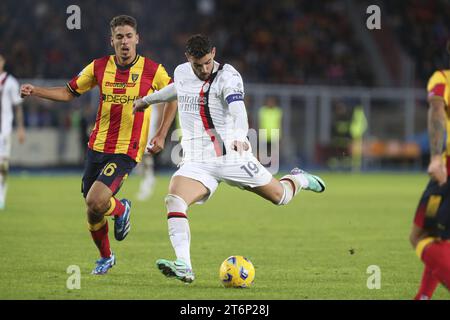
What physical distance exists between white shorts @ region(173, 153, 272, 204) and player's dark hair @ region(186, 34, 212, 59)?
0.96 meters

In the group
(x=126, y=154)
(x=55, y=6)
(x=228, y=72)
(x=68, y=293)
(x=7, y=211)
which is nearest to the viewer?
(x=68, y=293)

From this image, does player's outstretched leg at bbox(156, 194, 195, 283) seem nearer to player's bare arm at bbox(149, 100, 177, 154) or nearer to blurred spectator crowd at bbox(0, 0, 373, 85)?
player's bare arm at bbox(149, 100, 177, 154)

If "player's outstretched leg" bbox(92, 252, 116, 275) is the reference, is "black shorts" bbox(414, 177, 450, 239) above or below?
above

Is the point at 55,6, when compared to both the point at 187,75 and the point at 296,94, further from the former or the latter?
the point at 187,75

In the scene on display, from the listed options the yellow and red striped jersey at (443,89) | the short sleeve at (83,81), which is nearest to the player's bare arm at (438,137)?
the yellow and red striped jersey at (443,89)

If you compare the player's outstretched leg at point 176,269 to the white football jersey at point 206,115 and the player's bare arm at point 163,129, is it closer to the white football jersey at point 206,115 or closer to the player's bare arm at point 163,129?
the white football jersey at point 206,115

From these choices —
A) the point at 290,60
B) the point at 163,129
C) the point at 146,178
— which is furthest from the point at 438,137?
the point at 290,60

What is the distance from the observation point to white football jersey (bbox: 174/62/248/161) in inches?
329

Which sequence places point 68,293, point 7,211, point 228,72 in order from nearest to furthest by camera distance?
1. point 68,293
2. point 228,72
3. point 7,211

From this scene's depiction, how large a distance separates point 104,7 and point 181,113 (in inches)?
897

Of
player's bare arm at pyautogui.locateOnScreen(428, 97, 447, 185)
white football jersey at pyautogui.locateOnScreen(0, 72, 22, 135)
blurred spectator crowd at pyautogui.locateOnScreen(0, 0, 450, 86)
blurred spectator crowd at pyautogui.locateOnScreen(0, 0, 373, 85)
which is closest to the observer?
player's bare arm at pyautogui.locateOnScreen(428, 97, 447, 185)

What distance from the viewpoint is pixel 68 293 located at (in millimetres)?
7605

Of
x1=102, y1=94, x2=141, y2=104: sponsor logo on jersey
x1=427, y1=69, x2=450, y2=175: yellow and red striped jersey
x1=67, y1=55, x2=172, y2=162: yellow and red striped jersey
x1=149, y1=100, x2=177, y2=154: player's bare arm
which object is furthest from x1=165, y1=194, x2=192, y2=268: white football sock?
x1=427, y1=69, x2=450, y2=175: yellow and red striped jersey
